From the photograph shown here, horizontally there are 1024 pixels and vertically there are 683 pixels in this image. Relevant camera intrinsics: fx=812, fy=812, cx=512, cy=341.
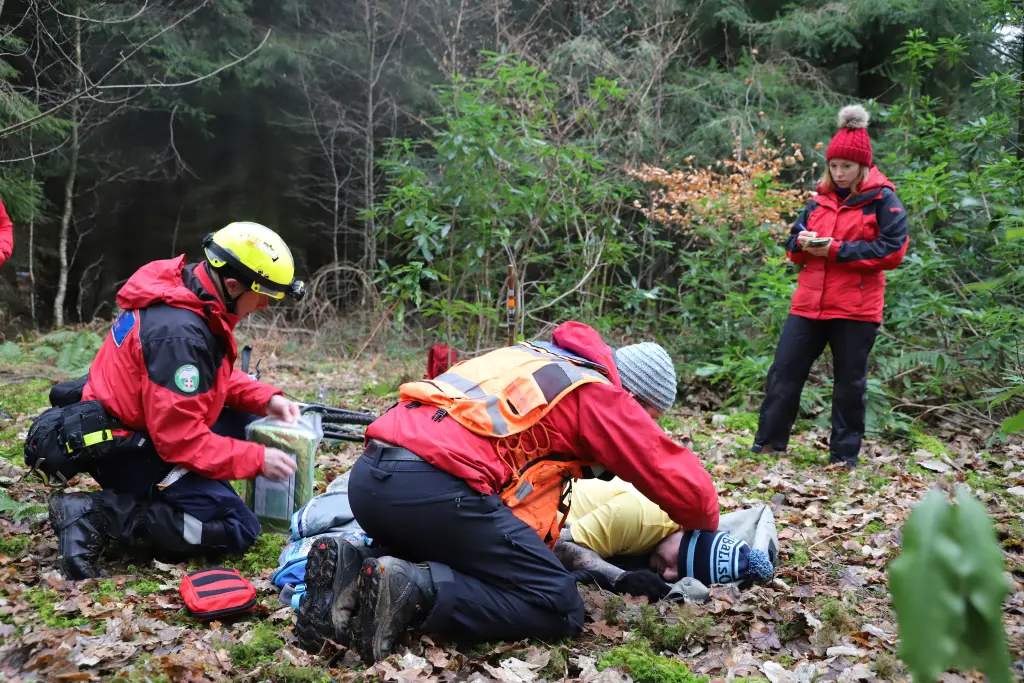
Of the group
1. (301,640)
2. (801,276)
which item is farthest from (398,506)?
(801,276)

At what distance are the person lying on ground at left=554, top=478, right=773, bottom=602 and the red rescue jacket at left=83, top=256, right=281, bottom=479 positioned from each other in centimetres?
164

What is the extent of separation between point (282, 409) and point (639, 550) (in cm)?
207

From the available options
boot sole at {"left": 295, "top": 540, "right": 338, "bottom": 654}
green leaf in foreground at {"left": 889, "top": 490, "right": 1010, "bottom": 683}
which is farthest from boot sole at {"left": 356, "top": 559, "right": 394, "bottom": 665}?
green leaf in foreground at {"left": 889, "top": 490, "right": 1010, "bottom": 683}

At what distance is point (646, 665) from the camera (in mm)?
2840

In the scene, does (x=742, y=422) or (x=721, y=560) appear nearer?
(x=721, y=560)

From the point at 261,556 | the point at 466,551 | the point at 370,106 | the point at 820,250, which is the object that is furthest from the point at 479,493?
the point at 370,106

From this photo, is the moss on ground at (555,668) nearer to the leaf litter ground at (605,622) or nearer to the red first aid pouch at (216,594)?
the leaf litter ground at (605,622)

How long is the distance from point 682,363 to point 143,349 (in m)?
6.11

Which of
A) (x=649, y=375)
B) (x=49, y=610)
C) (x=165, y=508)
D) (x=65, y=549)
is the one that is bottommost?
(x=49, y=610)

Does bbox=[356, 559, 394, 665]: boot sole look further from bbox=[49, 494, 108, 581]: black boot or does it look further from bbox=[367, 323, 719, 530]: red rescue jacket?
bbox=[49, 494, 108, 581]: black boot

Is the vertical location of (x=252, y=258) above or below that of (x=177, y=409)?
above

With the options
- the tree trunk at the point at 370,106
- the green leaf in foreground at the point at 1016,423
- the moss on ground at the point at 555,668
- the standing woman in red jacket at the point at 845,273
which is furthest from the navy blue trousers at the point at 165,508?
the tree trunk at the point at 370,106

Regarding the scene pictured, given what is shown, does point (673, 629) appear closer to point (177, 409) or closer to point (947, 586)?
point (177, 409)

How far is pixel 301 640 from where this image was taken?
3215 mm
